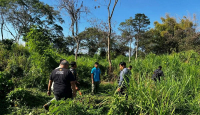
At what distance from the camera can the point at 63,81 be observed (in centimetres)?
311

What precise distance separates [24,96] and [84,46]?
19.8 metres

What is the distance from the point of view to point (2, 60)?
8.01 m

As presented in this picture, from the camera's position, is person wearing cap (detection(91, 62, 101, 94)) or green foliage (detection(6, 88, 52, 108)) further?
person wearing cap (detection(91, 62, 101, 94))

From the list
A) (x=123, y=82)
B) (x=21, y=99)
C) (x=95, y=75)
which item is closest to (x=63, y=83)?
(x=123, y=82)

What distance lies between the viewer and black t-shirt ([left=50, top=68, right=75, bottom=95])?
310 cm

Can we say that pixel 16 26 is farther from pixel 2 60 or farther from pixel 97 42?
pixel 2 60

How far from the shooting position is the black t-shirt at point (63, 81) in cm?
310

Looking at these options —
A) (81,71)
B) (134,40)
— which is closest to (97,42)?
(134,40)

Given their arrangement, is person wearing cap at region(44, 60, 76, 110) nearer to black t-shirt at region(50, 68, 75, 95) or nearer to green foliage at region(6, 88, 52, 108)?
black t-shirt at region(50, 68, 75, 95)

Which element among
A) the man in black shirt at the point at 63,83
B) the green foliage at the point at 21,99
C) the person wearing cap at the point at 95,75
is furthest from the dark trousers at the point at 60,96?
the person wearing cap at the point at 95,75

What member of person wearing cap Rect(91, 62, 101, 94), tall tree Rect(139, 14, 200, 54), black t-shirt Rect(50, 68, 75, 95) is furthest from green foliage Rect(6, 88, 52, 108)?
tall tree Rect(139, 14, 200, 54)

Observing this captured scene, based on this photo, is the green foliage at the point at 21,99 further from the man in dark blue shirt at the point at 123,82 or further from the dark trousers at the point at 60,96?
the man in dark blue shirt at the point at 123,82

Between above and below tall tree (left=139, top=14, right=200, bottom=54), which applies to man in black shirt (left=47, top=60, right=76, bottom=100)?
below

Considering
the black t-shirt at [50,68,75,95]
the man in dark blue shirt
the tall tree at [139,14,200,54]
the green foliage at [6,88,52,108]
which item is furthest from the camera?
the tall tree at [139,14,200,54]
